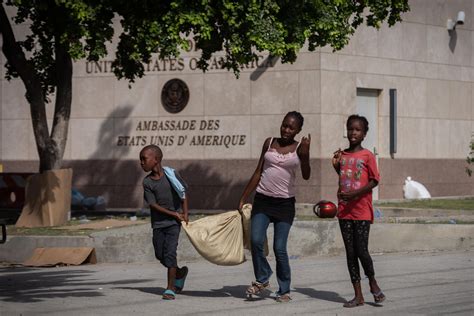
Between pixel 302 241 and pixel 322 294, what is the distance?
16.8 feet

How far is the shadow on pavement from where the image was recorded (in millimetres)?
12633

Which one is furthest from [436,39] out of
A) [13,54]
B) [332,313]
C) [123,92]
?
[332,313]

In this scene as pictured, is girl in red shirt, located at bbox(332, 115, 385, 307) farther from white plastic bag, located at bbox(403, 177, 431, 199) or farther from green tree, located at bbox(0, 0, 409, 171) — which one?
white plastic bag, located at bbox(403, 177, 431, 199)

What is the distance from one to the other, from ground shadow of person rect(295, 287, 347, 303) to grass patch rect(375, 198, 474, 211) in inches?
493

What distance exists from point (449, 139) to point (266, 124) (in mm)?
6032

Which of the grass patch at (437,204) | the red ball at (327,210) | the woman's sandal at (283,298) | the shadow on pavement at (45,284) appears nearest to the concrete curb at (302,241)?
the red ball at (327,210)

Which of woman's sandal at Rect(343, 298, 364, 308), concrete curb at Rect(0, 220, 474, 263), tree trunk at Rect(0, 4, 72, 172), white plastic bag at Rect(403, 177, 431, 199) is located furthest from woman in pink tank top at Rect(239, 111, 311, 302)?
white plastic bag at Rect(403, 177, 431, 199)

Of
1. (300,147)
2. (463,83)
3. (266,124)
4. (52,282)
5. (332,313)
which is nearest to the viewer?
(332,313)

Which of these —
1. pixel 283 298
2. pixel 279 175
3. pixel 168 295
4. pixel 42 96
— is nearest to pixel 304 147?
pixel 279 175

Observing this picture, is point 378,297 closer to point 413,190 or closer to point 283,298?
point 283,298

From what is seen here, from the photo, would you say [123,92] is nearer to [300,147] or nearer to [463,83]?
[463,83]

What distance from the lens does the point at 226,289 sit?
13.2 m

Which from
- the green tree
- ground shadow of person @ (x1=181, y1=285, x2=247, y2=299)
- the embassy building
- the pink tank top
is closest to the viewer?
the pink tank top

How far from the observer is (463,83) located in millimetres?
31031
